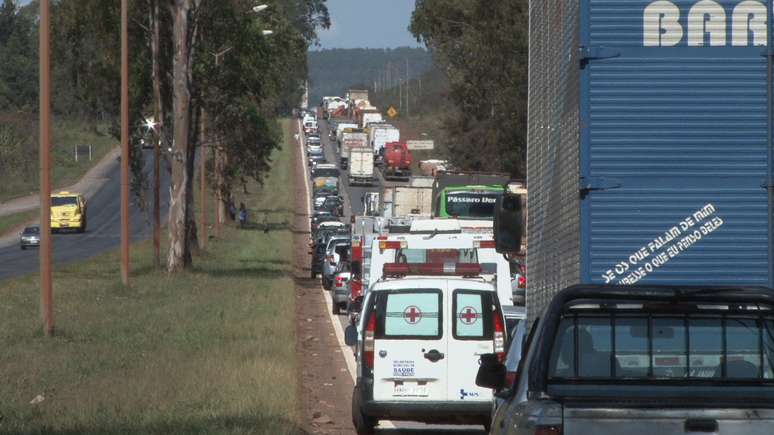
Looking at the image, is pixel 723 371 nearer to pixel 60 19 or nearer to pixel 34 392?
pixel 34 392

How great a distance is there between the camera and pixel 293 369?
20.5m

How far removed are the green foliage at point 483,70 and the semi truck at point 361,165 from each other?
104 feet

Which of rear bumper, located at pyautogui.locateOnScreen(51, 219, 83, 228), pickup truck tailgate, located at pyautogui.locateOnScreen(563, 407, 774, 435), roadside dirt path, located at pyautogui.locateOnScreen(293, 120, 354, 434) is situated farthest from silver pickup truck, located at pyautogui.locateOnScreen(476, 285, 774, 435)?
rear bumper, located at pyautogui.locateOnScreen(51, 219, 83, 228)

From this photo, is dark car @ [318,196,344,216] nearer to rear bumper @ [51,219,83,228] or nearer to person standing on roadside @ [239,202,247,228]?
person standing on roadside @ [239,202,247,228]

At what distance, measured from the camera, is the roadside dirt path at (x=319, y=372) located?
1723cm

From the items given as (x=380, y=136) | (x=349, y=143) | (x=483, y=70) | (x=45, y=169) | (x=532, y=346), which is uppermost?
(x=483, y=70)

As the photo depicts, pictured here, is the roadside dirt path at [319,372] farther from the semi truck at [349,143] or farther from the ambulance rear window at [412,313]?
the semi truck at [349,143]

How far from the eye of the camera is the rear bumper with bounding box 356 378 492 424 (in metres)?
15.3

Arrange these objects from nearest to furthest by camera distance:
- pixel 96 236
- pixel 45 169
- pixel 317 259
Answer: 1. pixel 45 169
2. pixel 317 259
3. pixel 96 236

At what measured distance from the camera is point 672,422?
6738 millimetres

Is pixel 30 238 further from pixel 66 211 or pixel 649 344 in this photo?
pixel 649 344

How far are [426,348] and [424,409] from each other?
62cm

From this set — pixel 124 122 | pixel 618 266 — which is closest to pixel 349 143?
pixel 124 122

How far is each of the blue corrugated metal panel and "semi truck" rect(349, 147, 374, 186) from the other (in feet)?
295
